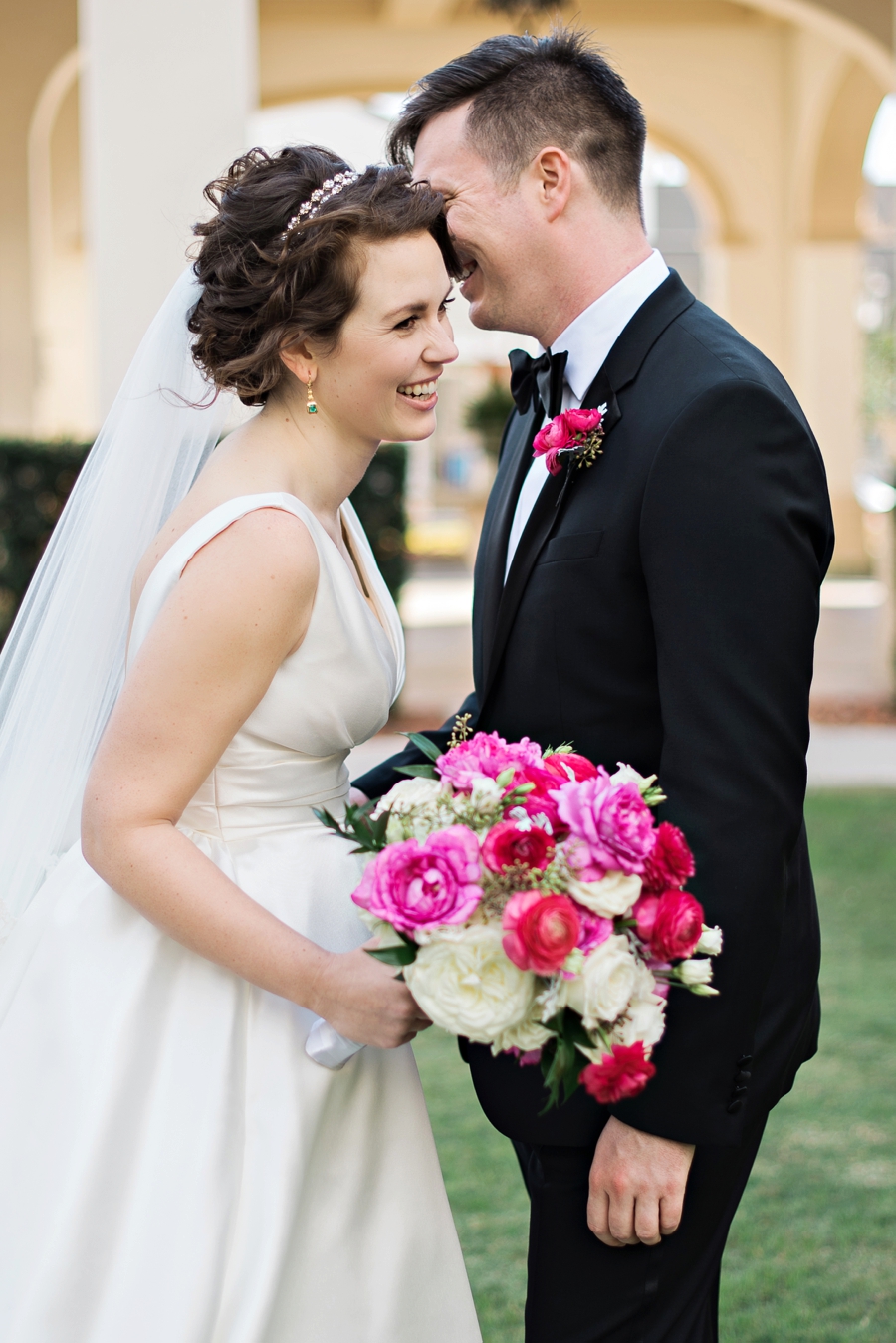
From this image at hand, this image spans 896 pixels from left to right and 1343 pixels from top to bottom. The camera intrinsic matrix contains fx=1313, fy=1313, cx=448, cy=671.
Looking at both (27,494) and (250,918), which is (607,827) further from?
(27,494)

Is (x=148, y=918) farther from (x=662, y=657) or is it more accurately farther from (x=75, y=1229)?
(x=662, y=657)

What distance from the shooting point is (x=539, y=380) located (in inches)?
91.8

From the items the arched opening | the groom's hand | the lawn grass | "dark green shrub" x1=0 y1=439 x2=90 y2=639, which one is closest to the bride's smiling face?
the groom's hand

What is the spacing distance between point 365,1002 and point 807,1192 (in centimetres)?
254

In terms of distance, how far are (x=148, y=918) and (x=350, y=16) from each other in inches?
553

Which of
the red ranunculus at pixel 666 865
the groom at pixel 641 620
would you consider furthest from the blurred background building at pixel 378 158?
the red ranunculus at pixel 666 865

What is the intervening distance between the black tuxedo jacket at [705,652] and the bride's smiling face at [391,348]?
11.6 inches

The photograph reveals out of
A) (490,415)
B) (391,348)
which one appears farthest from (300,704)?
(490,415)

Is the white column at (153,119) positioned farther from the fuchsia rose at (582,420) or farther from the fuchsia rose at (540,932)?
the fuchsia rose at (540,932)

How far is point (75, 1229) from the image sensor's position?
1836mm

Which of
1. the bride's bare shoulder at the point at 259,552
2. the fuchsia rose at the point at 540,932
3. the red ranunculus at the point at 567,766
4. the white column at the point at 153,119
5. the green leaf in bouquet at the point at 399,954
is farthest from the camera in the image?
the white column at the point at 153,119

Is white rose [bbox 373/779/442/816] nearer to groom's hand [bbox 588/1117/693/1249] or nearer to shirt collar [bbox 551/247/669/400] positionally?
groom's hand [bbox 588/1117/693/1249]

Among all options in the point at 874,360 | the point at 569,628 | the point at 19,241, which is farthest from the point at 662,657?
the point at 874,360

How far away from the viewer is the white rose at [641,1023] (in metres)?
1.56
